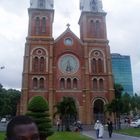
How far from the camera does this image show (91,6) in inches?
2047

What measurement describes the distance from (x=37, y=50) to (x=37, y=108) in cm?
3103

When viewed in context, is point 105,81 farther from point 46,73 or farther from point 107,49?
point 46,73

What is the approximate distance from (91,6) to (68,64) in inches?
493

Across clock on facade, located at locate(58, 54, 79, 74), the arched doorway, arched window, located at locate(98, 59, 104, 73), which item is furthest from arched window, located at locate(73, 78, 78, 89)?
arched window, located at locate(98, 59, 104, 73)

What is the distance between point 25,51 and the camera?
46.5 meters

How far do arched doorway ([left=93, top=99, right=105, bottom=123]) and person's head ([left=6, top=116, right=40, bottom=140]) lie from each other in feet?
146

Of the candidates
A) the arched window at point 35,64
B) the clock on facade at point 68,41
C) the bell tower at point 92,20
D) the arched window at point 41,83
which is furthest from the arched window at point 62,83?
the bell tower at point 92,20

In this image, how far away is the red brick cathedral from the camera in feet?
147

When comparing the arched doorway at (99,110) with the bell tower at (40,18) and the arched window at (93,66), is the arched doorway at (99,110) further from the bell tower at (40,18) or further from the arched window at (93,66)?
the bell tower at (40,18)

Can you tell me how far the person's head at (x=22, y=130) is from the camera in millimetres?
1602

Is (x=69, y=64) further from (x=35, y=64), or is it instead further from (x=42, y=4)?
(x=42, y=4)

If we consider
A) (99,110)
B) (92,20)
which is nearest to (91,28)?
(92,20)

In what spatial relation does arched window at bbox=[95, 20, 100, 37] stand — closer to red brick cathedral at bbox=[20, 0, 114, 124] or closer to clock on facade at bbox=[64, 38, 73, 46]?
red brick cathedral at bbox=[20, 0, 114, 124]

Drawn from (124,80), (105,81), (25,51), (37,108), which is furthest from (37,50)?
(124,80)
